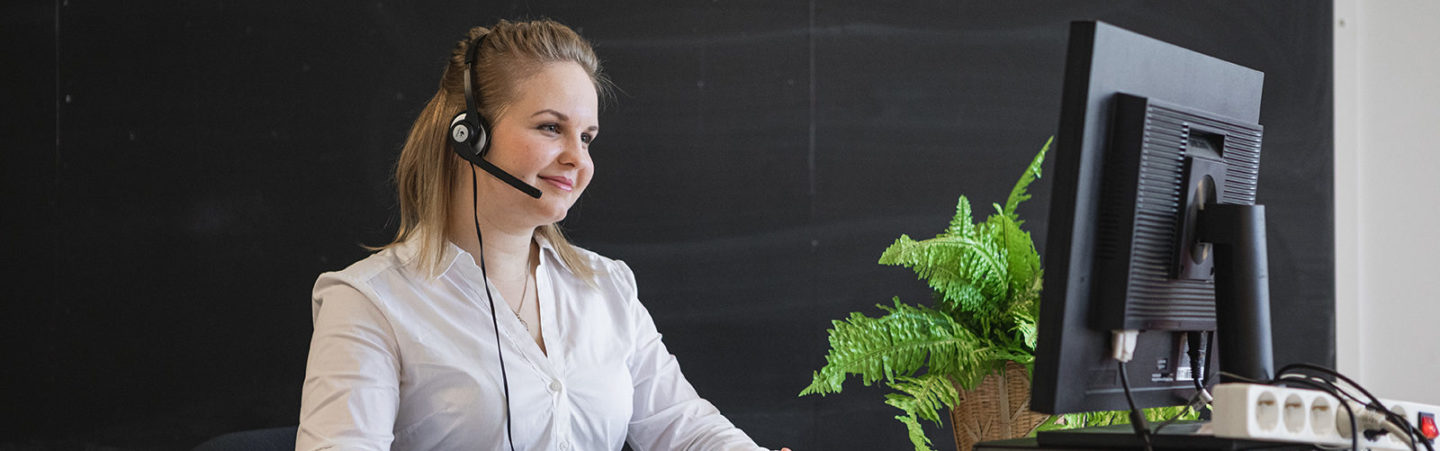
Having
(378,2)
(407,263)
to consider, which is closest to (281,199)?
(378,2)

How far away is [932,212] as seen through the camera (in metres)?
2.53

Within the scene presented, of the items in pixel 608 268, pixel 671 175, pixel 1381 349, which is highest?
pixel 671 175

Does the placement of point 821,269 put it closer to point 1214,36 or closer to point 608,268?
point 608,268

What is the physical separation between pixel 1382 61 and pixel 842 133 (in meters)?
1.50

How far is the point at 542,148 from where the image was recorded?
159 cm

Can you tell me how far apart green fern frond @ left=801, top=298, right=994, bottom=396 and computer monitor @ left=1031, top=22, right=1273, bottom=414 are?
40 centimetres

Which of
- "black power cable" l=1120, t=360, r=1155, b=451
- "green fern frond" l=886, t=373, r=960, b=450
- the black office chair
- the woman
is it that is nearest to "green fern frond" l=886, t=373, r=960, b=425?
"green fern frond" l=886, t=373, r=960, b=450

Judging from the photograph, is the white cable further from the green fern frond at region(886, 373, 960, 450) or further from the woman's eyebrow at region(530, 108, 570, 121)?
the woman's eyebrow at region(530, 108, 570, 121)

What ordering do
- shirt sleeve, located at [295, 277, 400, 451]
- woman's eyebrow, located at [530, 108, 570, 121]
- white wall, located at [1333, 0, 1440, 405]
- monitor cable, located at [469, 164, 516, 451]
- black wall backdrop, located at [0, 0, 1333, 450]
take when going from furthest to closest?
white wall, located at [1333, 0, 1440, 405], black wall backdrop, located at [0, 0, 1333, 450], woman's eyebrow, located at [530, 108, 570, 121], monitor cable, located at [469, 164, 516, 451], shirt sleeve, located at [295, 277, 400, 451]

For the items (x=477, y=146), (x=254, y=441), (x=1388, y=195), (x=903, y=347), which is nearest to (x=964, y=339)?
(x=903, y=347)

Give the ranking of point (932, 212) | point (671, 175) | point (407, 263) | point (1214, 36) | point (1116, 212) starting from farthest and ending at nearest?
point (1214, 36) < point (932, 212) < point (671, 175) < point (407, 263) < point (1116, 212)

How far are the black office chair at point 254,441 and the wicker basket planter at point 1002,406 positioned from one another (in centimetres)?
95

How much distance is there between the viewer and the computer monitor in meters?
0.95

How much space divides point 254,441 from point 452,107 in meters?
0.54
